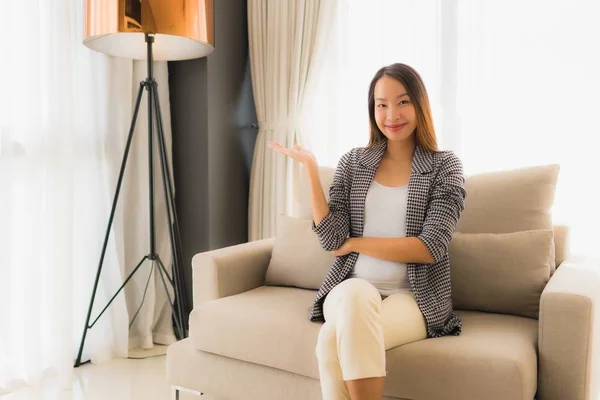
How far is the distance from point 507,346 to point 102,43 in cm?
200

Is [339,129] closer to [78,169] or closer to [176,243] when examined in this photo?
[176,243]

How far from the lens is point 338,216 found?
1875mm

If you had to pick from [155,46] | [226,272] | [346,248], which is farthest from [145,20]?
[346,248]

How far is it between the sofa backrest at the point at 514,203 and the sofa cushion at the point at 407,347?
0.32m

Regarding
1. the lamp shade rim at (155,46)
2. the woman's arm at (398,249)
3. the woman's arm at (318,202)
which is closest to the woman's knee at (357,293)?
the woman's arm at (398,249)

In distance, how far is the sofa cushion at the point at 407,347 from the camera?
149 cm

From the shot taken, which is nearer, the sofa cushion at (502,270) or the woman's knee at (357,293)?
the woman's knee at (357,293)

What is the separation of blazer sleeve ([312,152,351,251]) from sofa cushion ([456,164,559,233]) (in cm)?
45

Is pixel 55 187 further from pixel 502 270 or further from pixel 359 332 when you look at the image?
pixel 502 270

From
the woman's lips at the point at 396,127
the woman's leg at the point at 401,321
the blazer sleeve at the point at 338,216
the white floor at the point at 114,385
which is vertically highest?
the woman's lips at the point at 396,127

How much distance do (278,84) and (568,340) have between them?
2.00 meters

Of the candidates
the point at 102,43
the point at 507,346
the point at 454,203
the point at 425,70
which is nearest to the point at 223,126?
the point at 102,43

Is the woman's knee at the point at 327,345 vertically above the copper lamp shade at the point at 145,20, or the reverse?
the copper lamp shade at the point at 145,20

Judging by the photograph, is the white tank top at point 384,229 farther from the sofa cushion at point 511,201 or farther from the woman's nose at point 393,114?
the sofa cushion at point 511,201
